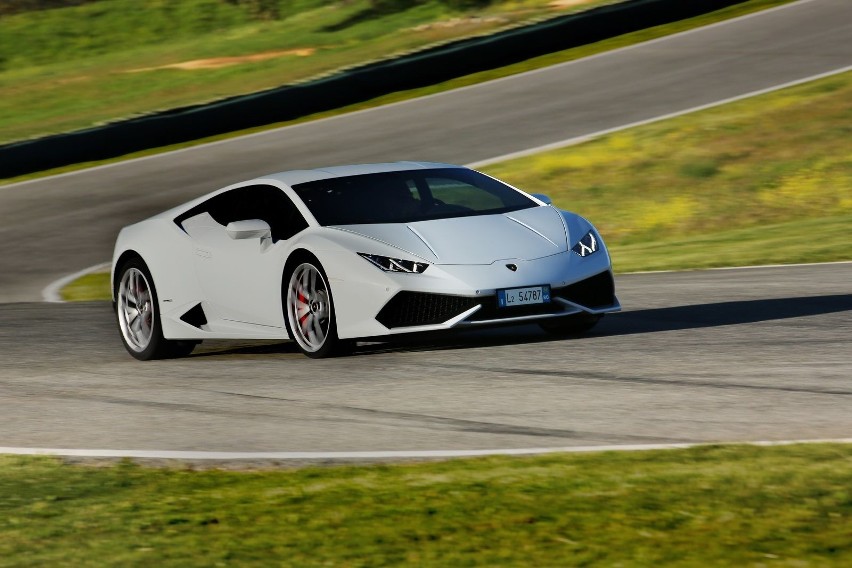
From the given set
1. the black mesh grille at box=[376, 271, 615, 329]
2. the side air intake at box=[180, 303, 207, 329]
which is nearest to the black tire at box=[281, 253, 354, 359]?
the black mesh grille at box=[376, 271, 615, 329]

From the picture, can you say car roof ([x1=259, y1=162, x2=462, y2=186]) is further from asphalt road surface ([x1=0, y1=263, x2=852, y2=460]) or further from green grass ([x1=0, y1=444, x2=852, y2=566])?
green grass ([x1=0, y1=444, x2=852, y2=566])

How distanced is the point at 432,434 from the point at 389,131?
2072 cm

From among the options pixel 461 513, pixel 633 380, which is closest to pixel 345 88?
pixel 633 380

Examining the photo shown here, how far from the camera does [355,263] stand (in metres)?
10.1

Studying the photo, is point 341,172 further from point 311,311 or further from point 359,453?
point 359,453

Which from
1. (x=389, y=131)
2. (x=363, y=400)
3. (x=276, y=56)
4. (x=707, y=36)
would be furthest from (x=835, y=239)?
(x=276, y=56)

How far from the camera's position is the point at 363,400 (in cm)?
848

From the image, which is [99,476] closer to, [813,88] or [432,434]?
[432,434]

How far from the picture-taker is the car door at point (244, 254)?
421 inches

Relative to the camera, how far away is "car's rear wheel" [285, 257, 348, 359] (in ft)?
33.7

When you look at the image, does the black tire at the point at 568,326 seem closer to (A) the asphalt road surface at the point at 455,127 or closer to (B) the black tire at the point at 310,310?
(B) the black tire at the point at 310,310

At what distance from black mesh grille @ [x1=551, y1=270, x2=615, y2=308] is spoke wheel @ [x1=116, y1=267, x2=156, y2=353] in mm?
3071

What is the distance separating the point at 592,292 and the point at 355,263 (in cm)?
153

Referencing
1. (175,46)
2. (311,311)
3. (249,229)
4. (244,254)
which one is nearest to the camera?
(311,311)
